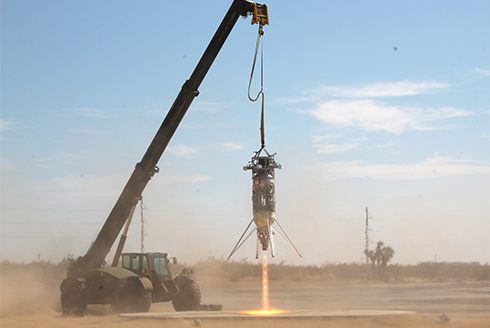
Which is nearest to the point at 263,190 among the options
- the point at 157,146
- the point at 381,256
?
the point at 157,146

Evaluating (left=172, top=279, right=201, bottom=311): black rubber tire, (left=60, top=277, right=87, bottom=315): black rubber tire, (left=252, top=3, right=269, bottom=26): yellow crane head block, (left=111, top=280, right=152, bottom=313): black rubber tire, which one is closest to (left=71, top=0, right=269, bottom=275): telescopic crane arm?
(left=252, top=3, right=269, bottom=26): yellow crane head block

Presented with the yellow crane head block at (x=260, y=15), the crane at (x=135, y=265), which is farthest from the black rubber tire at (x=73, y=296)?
the yellow crane head block at (x=260, y=15)

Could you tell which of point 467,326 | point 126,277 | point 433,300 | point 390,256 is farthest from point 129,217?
point 390,256

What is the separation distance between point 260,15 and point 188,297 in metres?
11.8

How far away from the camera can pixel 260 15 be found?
21750 millimetres

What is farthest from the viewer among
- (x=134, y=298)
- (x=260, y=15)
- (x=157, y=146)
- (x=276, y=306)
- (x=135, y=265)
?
(x=276, y=306)

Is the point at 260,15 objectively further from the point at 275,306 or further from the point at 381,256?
the point at 381,256

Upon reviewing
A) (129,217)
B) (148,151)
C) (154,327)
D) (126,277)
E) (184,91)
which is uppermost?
(184,91)

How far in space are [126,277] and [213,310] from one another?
152 inches

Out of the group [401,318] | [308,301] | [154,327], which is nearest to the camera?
[154,327]

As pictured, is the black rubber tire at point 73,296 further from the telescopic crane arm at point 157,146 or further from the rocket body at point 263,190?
the rocket body at point 263,190

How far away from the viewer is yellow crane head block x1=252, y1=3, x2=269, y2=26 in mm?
21500

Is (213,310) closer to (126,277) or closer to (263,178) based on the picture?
(126,277)

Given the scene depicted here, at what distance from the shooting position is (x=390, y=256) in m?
71.2
